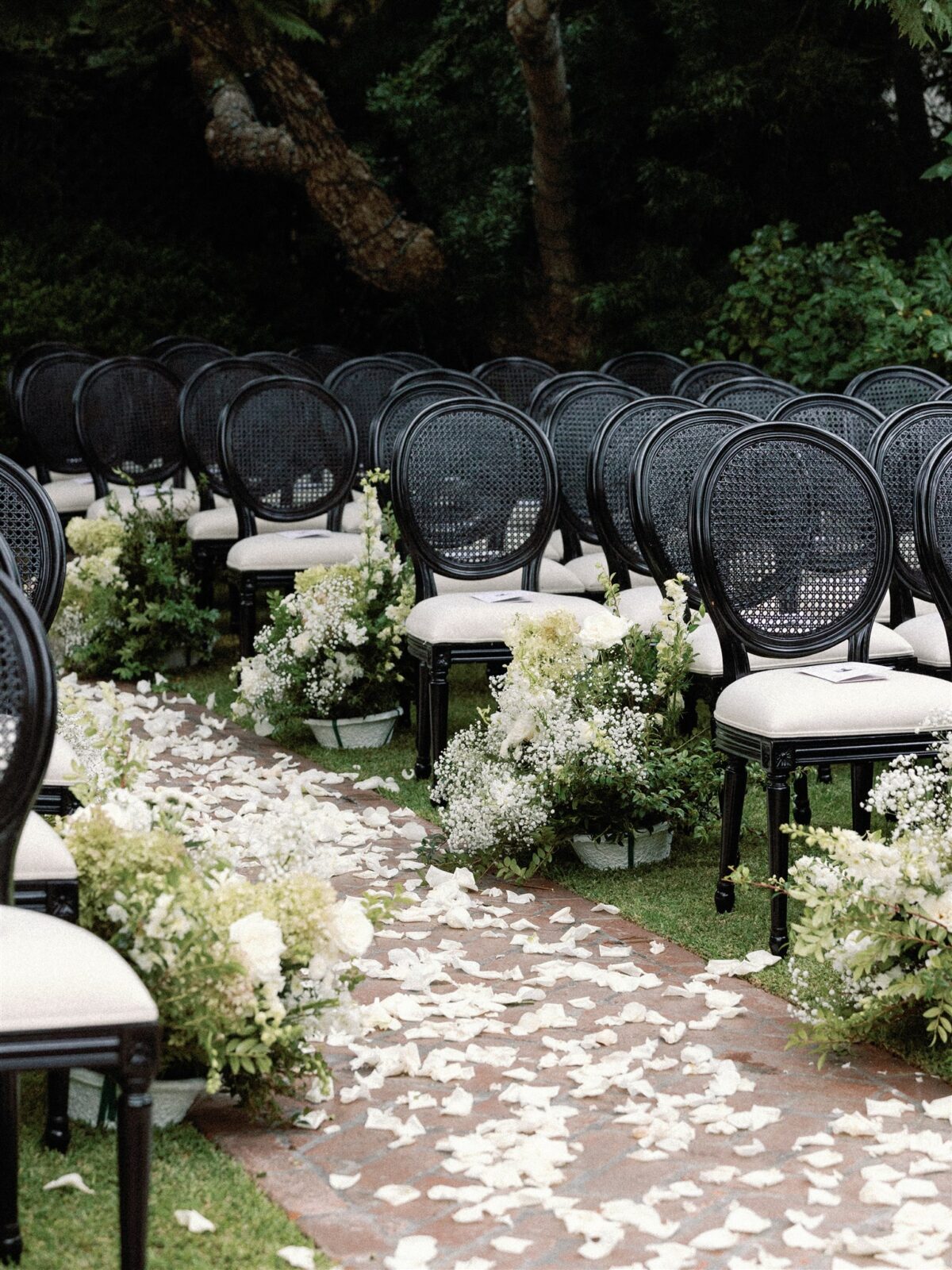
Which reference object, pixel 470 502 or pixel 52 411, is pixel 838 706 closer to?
pixel 470 502

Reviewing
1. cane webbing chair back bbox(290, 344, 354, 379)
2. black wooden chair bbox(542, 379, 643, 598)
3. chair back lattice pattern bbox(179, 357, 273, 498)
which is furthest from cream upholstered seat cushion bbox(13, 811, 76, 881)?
cane webbing chair back bbox(290, 344, 354, 379)

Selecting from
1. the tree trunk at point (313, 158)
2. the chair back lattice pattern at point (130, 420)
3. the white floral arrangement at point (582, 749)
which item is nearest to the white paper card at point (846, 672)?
the white floral arrangement at point (582, 749)

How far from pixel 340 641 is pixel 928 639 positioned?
1954mm

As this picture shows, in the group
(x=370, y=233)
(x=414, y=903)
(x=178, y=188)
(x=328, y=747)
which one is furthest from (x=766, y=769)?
(x=178, y=188)

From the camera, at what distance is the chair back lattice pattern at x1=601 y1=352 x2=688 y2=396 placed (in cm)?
895

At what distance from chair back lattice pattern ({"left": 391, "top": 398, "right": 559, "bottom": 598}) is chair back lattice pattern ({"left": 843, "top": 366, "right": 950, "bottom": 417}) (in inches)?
83.2

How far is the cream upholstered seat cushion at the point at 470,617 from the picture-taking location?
472 centimetres

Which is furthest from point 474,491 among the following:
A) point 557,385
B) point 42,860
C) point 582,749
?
point 42,860

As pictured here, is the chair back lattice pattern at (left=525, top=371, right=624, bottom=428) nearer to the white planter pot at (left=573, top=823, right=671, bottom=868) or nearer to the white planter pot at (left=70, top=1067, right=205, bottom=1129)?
the white planter pot at (left=573, top=823, right=671, bottom=868)

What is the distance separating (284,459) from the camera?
21.2ft

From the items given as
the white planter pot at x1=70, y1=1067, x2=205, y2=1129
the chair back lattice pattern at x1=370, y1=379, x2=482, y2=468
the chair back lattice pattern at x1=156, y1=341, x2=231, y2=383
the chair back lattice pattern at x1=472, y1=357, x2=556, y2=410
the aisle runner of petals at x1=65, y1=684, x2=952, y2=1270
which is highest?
the chair back lattice pattern at x1=156, y1=341, x2=231, y2=383

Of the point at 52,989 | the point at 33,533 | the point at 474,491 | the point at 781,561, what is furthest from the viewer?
the point at 474,491

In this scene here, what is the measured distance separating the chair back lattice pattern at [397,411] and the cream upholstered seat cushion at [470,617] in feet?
4.44

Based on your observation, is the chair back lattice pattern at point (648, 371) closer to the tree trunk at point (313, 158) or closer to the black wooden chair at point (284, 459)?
the black wooden chair at point (284, 459)
